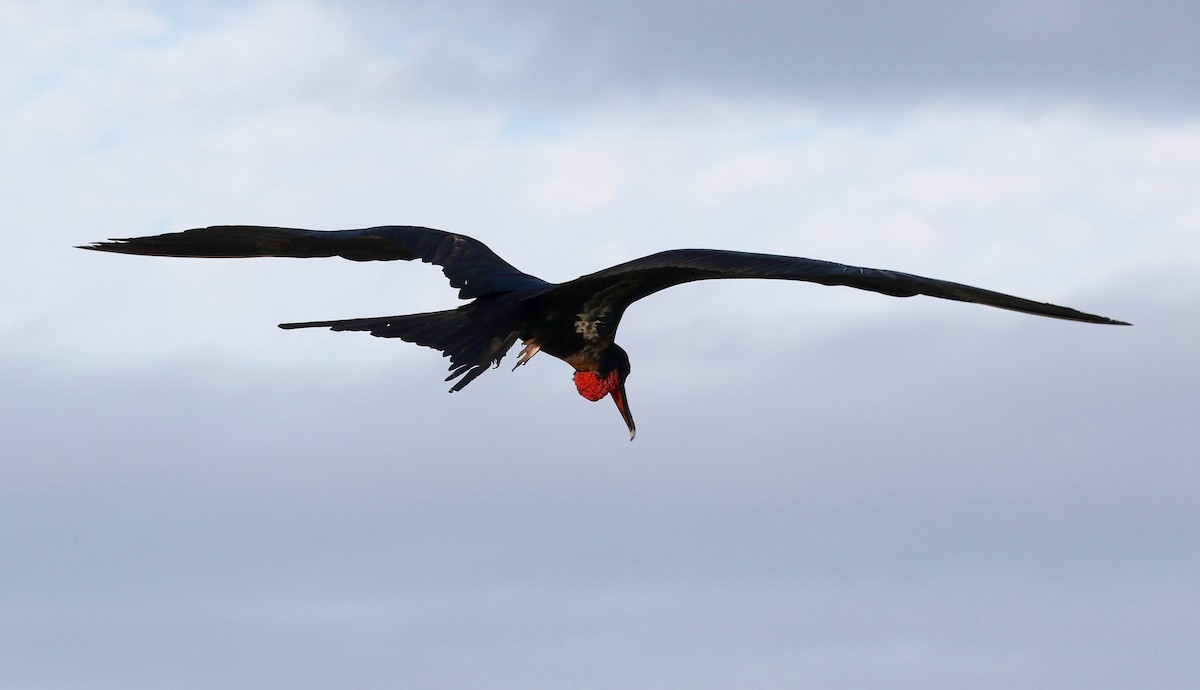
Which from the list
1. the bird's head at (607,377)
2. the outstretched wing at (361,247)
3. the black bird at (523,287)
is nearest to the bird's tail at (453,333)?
the black bird at (523,287)

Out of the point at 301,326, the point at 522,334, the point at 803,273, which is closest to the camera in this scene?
the point at 803,273

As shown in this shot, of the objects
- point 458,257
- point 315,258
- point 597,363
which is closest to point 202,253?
point 315,258

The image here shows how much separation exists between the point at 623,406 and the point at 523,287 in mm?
1389

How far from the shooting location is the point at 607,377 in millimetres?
13258

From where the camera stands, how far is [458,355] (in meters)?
11.7

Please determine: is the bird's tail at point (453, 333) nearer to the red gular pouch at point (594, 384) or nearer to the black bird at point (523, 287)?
the black bird at point (523, 287)

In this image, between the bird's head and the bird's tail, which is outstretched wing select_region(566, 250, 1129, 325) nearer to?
the bird's tail

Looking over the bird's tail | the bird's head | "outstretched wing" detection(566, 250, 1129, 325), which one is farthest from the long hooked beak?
"outstretched wing" detection(566, 250, 1129, 325)

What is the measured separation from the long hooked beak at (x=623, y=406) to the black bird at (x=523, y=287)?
10 mm

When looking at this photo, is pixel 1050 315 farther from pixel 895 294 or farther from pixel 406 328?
pixel 406 328

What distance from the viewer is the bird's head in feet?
43.2

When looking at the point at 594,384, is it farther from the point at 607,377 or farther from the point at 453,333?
the point at 453,333

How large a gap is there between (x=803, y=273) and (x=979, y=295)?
1.02m

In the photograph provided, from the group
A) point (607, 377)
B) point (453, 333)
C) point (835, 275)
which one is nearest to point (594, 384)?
point (607, 377)
